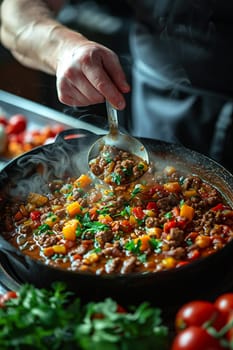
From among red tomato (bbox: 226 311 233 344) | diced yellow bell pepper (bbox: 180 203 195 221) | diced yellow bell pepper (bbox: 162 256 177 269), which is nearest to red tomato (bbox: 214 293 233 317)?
red tomato (bbox: 226 311 233 344)

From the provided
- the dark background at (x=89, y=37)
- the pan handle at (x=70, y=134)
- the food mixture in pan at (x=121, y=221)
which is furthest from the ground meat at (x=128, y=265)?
the dark background at (x=89, y=37)

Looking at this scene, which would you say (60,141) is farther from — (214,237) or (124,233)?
(214,237)

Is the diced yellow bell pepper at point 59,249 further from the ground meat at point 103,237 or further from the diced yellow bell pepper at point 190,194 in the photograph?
the diced yellow bell pepper at point 190,194

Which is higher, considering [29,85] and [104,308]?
[104,308]

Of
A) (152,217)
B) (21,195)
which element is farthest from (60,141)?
(152,217)

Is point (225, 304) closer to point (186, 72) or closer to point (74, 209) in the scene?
point (74, 209)

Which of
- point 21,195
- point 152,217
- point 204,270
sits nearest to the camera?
point 204,270

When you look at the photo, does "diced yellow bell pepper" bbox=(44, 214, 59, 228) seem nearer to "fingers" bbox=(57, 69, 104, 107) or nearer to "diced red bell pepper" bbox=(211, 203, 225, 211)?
"fingers" bbox=(57, 69, 104, 107)
